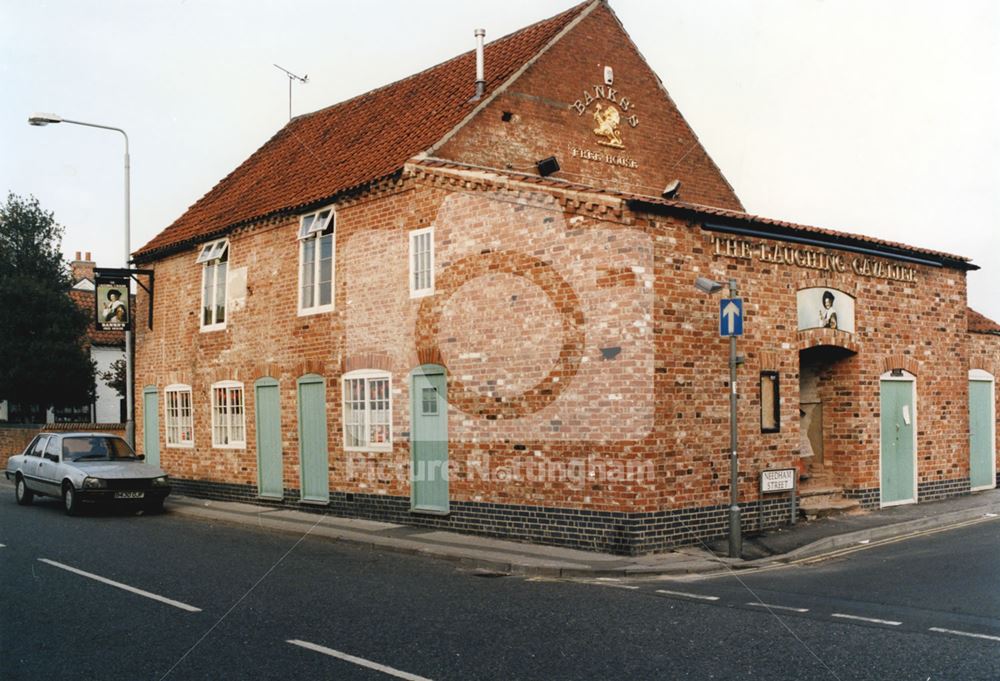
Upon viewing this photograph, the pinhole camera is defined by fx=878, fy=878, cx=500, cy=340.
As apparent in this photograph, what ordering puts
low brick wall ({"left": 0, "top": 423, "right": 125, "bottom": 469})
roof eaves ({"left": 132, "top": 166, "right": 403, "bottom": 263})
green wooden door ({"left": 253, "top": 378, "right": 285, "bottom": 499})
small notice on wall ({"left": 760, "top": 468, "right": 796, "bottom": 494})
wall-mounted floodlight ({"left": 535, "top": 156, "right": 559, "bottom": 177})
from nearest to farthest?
small notice on wall ({"left": 760, "top": 468, "right": 796, "bottom": 494}) < roof eaves ({"left": 132, "top": 166, "right": 403, "bottom": 263}) < wall-mounted floodlight ({"left": 535, "top": 156, "right": 559, "bottom": 177}) < green wooden door ({"left": 253, "top": 378, "right": 285, "bottom": 499}) < low brick wall ({"left": 0, "top": 423, "right": 125, "bottom": 469})

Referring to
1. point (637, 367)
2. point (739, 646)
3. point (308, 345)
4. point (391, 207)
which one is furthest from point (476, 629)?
point (308, 345)

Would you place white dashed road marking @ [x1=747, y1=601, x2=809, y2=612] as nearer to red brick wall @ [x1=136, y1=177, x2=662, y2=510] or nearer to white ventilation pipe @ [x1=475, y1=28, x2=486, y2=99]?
red brick wall @ [x1=136, y1=177, x2=662, y2=510]

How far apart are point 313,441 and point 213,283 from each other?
567 cm

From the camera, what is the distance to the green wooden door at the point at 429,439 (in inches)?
594

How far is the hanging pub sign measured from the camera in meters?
22.7

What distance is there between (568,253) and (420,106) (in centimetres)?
800

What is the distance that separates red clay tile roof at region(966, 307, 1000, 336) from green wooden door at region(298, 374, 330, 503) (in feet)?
44.6

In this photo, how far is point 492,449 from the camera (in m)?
14.1

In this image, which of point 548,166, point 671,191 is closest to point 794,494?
point 548,166

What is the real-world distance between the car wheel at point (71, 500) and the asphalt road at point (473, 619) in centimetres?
507

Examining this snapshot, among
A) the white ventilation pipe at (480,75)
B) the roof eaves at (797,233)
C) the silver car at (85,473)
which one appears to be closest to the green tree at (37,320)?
the silver car at (85,473)

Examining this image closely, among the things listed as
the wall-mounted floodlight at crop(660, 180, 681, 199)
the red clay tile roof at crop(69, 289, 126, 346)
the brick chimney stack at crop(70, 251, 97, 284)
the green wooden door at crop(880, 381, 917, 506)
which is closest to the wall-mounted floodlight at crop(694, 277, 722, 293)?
the green wooden door at crop(880, 381, 917, 506)

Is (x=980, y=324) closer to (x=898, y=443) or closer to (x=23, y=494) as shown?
(x=898, y=443)

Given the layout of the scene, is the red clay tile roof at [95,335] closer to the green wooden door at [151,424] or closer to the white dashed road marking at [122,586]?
the green wooden door at [151,424]
